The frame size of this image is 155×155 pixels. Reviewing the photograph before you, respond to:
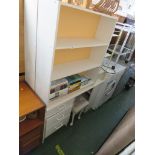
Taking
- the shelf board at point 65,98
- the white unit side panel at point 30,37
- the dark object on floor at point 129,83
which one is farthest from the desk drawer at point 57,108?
the dark object on floor at point 129,83

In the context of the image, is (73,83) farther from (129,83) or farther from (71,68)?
(129,83)

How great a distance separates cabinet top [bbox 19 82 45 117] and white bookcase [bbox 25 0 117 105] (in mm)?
63

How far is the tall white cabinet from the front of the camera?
112cm

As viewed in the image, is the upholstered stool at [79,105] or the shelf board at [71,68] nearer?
the shelf board at [71,68]

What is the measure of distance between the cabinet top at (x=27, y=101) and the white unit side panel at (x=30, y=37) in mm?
86

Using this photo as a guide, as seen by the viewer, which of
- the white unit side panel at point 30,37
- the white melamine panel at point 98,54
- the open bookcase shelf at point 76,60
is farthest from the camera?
the white melamine panel at point 98,54

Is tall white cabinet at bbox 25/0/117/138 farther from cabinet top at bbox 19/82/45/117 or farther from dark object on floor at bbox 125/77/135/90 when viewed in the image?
dark object on floor at bbox 125/77/135/90

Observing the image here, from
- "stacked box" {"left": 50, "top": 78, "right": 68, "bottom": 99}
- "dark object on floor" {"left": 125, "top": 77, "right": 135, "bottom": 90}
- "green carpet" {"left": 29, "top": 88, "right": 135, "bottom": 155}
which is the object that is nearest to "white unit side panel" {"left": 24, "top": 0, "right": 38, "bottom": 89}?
"stacked box" {"left": 50, "top": 78, "right": 68, "bottom": 99}

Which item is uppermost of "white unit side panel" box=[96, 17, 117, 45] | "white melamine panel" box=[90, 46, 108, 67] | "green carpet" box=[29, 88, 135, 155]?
"white unit side panel" box=[96, 17, 117, 45]

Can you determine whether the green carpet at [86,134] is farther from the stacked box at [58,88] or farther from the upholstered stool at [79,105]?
the stacked box at [58,88]

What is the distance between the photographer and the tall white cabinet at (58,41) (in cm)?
112

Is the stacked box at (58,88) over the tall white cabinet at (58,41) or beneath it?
beneath
